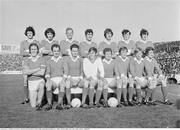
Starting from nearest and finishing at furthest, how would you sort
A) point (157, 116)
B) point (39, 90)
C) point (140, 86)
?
point (157, 116)
point (39, 90)
point (140, 86)

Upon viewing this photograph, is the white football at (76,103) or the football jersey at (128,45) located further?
the football jersey at (128,45)

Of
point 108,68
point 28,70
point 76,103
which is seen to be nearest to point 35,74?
point 28,70

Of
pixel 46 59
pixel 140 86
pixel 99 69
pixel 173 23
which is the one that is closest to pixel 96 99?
pixel 99 69

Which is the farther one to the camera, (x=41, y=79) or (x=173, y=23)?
(x=173, y=23)

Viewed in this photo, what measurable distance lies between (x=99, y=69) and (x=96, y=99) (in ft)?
1.99

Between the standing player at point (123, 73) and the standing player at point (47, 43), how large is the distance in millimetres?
1416

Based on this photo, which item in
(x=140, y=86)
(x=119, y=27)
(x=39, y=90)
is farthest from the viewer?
(x=119, y=27)

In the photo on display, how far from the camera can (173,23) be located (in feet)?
19.1

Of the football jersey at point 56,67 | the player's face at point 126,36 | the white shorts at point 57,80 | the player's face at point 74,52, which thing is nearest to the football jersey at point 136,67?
the player's face at point 126,36

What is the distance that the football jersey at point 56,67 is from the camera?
5293mm

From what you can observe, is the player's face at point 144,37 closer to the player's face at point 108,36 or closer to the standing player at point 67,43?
the player's face at point 108,36

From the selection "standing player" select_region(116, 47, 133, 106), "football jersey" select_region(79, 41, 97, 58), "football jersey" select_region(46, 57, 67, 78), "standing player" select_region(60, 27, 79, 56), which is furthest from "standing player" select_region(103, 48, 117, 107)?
Answer: "football jersey" select_region(46, 57, 67, 78)

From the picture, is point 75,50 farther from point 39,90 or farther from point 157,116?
point 157,116

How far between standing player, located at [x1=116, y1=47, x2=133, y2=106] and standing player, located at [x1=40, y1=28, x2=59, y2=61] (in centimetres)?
142
